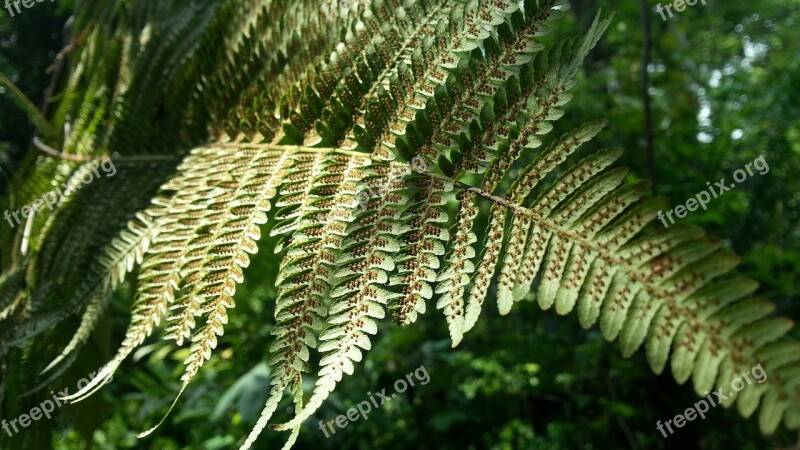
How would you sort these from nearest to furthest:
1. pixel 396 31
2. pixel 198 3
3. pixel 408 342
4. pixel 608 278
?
pixel 608 278
pixel 396 31
pixel 198 3
pixel 408 342

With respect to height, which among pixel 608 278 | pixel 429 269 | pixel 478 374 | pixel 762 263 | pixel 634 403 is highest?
pixel 608 278

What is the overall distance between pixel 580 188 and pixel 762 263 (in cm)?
190

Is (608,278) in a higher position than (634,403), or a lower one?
higher

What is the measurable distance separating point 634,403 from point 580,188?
2370 mm

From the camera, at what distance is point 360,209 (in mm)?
727

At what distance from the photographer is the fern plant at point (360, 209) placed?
506 mm

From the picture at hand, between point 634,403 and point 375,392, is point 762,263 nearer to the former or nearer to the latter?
point 634,403

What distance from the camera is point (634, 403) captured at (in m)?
2.56

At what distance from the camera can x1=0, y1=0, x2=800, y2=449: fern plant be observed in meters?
0.51

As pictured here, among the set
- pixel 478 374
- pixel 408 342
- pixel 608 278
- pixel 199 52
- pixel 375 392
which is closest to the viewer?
pixel 608 278

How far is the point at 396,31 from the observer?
31.4 inches

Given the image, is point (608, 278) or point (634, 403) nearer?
point (608, 278)

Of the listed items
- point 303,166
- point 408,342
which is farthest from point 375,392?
point 303,166

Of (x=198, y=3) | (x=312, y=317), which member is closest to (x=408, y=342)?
(x=198, y=3)
